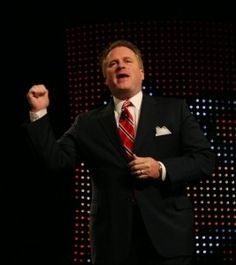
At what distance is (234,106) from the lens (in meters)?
2.68

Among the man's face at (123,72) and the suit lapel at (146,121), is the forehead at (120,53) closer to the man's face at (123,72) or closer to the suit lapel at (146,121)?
the man's face at (123,72)

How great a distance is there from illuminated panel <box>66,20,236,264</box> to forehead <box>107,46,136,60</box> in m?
0.61

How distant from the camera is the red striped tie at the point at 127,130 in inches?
73.9

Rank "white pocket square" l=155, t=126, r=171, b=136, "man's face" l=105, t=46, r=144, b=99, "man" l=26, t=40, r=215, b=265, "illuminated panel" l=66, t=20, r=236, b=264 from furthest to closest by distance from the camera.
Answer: "illuminated panel" l=66, t=20, r=236, b=264
"man's face" l=105, t=46, r=144, b=99
"white pocket square" l=155, t=126, r=171, b=136
"man" l=26, t=40, r=215, b=265

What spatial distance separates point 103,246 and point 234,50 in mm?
1377

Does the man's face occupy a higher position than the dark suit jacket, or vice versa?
the man's face

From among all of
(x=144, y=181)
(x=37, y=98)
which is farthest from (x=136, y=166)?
(x=37, y=98)

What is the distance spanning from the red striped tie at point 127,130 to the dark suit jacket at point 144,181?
2cm

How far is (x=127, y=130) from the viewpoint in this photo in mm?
1905

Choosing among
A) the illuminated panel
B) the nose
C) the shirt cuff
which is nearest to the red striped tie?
the nose

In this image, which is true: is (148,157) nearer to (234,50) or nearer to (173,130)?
(173,130)

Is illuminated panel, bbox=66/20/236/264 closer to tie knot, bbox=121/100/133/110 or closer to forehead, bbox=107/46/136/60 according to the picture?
forehead, bbox=107/46/136/60

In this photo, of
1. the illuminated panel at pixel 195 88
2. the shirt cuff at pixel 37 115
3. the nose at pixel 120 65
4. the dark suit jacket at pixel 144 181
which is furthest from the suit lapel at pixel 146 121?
the illuminated panel at pixel 195 88

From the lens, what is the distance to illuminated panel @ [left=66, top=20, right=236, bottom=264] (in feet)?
8.71
